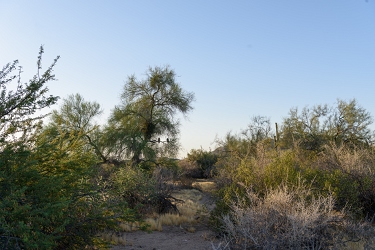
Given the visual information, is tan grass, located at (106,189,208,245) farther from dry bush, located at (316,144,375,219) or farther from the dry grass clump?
dry bush, located at (316,144,375,219)

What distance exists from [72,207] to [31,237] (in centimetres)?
163

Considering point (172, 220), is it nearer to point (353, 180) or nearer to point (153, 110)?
point (353, 180)

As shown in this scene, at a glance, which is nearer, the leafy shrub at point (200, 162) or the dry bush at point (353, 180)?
the dry bush at point (353, 180)

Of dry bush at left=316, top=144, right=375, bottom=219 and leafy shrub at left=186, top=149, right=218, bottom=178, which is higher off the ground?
leafy shrub at left=186, top=149, right=218, bottom=178

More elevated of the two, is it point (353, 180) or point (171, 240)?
point (353, 180)

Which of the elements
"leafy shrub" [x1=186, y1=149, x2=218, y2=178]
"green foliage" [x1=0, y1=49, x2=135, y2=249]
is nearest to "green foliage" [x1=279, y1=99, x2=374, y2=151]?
"leafy shrub" [x1=186, y1=149, x2=218, y2=178]

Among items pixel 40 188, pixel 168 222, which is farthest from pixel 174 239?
pixel 40 188

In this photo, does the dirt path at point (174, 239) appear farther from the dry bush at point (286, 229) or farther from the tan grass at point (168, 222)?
the dry bush at point (286, 229)

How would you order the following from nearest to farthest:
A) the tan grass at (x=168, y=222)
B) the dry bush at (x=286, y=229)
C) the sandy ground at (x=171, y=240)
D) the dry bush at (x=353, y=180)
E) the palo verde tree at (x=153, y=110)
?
the dry bush at (x=286, y=229) → the sandy ground at (x=171, y=240) → the tan grass at (x=168, y=222) → the dry bush at (x=353, y=180) → the palo verde tree at (x=153, y=110)

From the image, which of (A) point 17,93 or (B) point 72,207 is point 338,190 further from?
(A) point 17,93

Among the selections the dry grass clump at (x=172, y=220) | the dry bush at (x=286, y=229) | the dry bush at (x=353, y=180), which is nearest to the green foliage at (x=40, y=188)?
the dry bush at (x=286, y=229)

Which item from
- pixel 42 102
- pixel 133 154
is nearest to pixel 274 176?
pixel 42 102

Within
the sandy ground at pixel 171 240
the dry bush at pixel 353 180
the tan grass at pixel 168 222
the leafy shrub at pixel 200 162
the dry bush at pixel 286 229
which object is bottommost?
the sandy ground at pixel 171 240

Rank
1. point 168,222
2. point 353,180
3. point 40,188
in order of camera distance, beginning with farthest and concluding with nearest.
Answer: point 168,222 < point 353,180 < point 40,188
